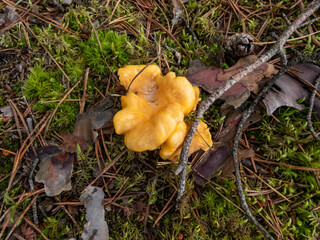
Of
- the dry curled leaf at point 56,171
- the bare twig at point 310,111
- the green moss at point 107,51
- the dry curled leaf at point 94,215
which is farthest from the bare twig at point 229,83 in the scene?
the dry curled leaf at point 56,171

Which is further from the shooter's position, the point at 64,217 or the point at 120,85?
the point at 120,85

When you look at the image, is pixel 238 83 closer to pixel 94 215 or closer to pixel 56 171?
pixel 94 215

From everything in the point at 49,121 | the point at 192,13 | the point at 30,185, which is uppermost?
the point at 192,13

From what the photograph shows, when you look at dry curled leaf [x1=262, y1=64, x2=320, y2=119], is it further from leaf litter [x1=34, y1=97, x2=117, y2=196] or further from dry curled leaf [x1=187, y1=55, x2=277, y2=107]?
leaf litter [x1=34, y1=97, x2=117, y2=196]

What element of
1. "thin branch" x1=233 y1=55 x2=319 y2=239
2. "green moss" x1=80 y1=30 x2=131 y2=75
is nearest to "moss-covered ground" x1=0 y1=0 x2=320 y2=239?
"green moss" x1=80 y1=30 x2=131 y2=75

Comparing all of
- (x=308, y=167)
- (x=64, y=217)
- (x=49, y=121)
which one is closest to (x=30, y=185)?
(x=64, y=217)

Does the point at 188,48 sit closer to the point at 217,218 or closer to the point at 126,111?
the point at 126,111

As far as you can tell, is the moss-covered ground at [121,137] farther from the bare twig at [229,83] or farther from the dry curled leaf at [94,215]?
the bare twig at [229,83]
